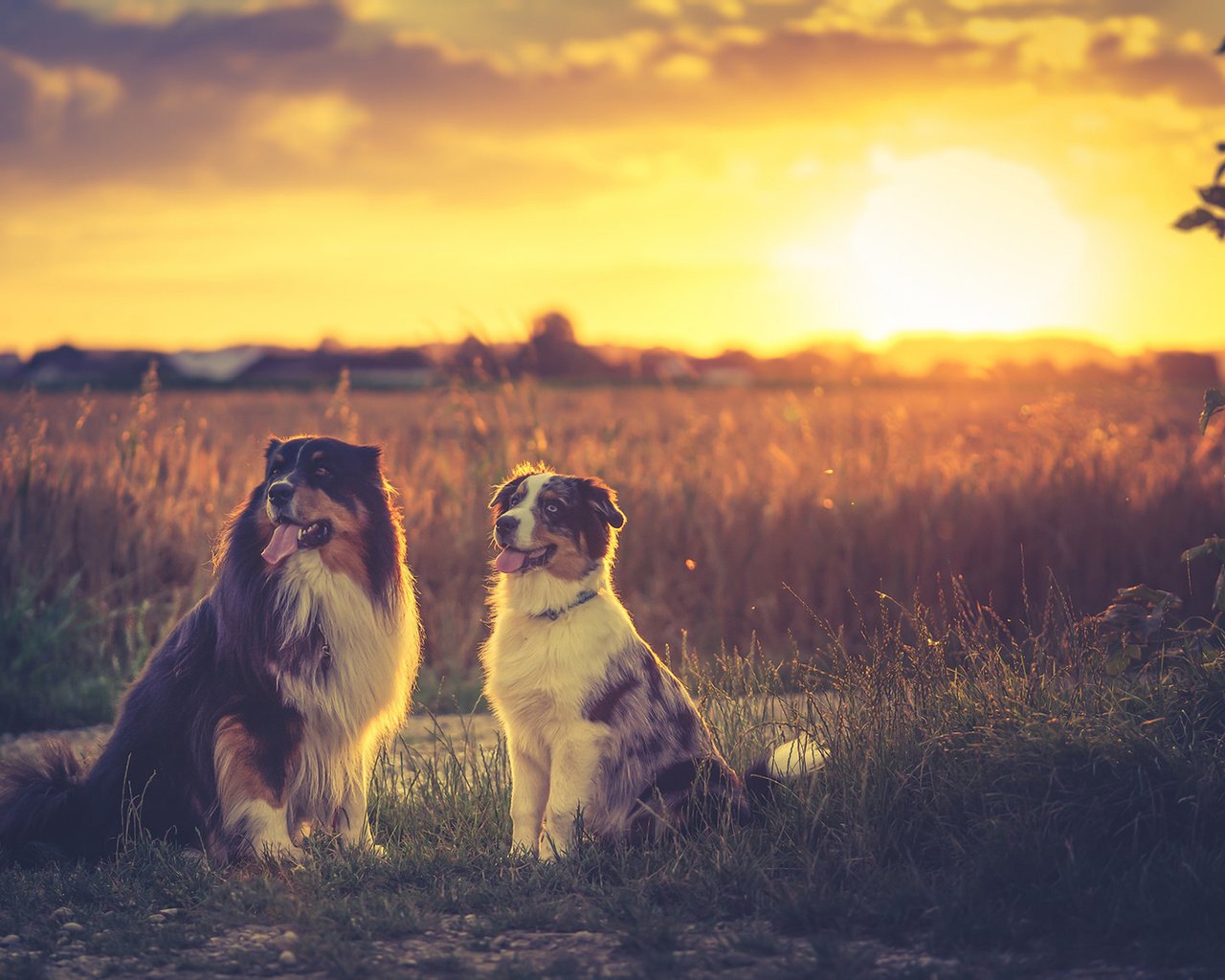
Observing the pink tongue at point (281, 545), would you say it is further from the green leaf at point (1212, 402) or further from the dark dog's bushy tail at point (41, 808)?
the green leaf at point (1212, 402)

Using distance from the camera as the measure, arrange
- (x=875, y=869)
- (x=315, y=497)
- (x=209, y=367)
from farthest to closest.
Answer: (x=209, y=367)
(x=315, y=497)
(x=875, y=869)

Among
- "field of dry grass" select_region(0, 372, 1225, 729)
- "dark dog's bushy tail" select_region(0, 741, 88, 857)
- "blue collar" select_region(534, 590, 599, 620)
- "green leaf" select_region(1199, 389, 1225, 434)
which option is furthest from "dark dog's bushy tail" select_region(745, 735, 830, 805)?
"field of dry grass" select_region(0, 372, 1225, 729)

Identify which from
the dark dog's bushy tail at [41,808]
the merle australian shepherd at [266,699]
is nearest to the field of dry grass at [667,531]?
the dark dog's bushy tail at [41,808]

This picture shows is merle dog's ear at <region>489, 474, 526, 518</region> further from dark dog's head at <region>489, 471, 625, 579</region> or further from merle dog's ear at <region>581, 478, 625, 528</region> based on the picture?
merle dog's ear at <region>581, 478, 625, 528</region>

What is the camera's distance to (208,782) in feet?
17.4

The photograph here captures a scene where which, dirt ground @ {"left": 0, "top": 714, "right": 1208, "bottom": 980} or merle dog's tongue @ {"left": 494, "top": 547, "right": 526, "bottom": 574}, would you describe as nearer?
dirt ground @ {"left": 0, "top": 714, "right": 1208, "bottom": 980}

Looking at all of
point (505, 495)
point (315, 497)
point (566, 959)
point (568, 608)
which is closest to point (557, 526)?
point (568, 608)

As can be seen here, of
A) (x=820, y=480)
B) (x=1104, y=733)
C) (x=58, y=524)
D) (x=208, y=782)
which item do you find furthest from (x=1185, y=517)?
(x=58, y=524)

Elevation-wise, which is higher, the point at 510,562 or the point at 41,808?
the point at 510,562

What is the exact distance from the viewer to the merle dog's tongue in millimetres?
5316

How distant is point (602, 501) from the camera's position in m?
5.54

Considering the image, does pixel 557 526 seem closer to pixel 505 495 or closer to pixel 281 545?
pixel 505 495

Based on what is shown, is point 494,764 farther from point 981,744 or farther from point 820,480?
point 820,480

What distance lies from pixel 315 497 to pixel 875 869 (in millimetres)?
2780
